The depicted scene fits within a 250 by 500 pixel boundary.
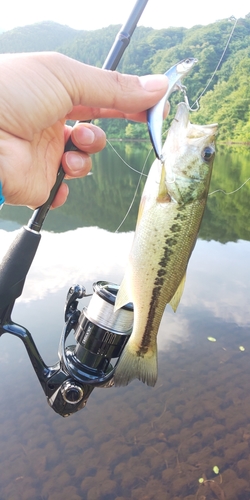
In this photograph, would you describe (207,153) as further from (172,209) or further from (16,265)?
(16,265)

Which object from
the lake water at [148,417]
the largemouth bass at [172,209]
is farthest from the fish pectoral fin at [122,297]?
the lake water at [148,417]

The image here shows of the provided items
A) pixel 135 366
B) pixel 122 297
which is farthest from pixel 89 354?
pixel 122 297

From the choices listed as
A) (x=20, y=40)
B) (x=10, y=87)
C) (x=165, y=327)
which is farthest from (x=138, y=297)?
(x=20, y=40)

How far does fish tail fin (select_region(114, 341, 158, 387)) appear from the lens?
193cm

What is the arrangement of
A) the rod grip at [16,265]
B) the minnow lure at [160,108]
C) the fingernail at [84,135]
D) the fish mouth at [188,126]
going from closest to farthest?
the minnow lure at [160,108] < the fish mouth at [188,126] < the rod grip at [16,265] < the fingernail at [84,135]

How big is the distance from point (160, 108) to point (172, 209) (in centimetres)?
43

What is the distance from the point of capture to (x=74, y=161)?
2.14m

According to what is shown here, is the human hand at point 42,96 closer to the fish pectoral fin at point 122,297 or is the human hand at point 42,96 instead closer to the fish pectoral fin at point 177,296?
the fish pectoral fin at point 122,297

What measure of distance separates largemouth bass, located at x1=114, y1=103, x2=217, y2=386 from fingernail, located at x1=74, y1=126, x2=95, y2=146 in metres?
0.50

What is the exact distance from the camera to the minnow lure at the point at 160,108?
1.55m

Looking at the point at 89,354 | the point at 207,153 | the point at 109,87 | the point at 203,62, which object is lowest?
the point at 89,354

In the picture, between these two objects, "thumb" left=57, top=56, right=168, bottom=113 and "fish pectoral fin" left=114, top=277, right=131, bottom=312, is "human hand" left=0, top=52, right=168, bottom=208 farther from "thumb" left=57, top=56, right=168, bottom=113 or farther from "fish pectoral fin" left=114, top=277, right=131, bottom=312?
"fish pectoral fin" left=114, top=277, right=131, bottom=312

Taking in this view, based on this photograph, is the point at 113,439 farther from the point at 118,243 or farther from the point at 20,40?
the point at 20,40

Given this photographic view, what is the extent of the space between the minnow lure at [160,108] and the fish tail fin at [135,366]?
0.95 meters
